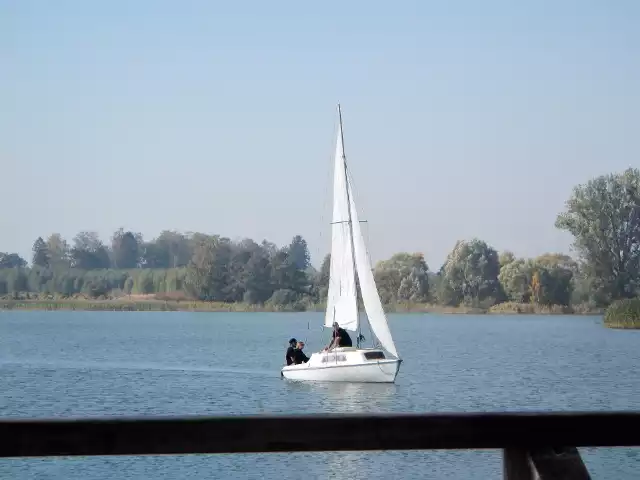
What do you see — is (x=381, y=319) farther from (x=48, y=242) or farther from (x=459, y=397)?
(x=48, y=242)

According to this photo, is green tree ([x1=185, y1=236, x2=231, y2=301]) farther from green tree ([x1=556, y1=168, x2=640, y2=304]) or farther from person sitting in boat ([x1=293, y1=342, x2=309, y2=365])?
person sitting in boat ([x1=293, y1=342, x2=309, y2=365])

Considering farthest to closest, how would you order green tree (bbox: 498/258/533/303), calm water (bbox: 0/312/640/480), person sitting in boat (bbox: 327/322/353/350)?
green tree (bbox: 498/258/533/303), person sitting in boat (bbox: 327/322/353/350), calm water (bbox: 0/312/640/480)

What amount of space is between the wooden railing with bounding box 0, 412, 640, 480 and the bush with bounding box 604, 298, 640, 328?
269 ft

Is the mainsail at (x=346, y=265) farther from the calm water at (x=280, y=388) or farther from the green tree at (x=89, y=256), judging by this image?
the green tree at (x=89, y=256)

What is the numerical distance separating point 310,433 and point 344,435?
10 cm

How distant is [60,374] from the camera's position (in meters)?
50.5

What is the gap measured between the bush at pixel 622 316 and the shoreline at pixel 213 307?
3291 cm

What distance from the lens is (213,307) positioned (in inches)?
6014

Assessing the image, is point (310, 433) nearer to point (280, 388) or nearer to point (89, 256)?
point (280, 388)

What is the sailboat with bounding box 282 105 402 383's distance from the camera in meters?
39.0

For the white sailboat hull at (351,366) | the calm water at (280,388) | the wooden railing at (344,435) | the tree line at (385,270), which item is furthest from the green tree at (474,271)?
the wooden railing at (344,435)

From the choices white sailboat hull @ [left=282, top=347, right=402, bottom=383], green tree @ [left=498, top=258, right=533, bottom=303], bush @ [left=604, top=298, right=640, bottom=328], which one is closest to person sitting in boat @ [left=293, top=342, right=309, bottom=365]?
white sailboat hull @ [left=282, top=347, right=402, bottom=383]

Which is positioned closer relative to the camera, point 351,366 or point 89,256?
point 351,366

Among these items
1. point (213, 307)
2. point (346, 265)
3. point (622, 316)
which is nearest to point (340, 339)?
point (346, 265)
